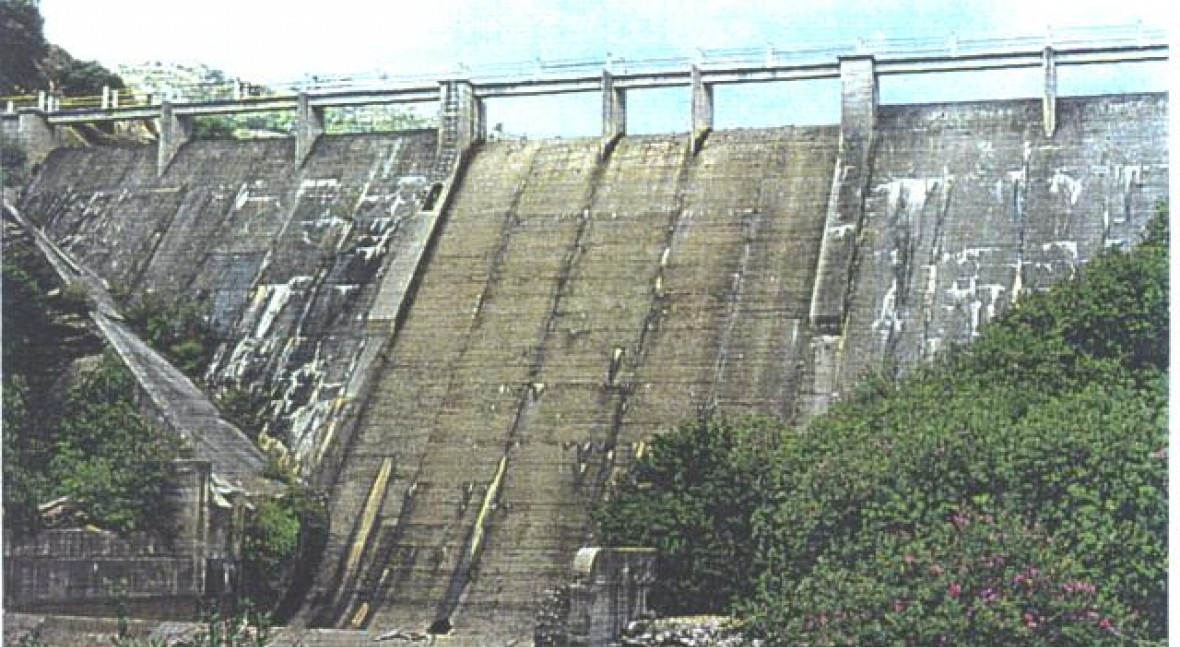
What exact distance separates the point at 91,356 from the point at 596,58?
14.1 meters

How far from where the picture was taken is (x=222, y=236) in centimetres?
4222

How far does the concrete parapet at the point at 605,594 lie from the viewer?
931 inches

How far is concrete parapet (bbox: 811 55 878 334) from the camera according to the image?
114 feet

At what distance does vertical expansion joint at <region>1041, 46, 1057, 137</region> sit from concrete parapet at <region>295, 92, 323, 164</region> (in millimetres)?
16345

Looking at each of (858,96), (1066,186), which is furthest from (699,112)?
(1066,186)

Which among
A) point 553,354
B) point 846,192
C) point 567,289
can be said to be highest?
point 846,192

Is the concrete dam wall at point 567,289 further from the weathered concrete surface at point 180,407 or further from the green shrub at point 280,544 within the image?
the weathered concrete surface at point 180,407

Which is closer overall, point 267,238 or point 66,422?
point 66,422

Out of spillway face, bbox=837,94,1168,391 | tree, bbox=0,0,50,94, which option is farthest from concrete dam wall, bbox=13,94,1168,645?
tree, bbox=0,0,50,94

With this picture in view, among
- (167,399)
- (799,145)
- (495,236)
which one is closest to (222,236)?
(495,236)

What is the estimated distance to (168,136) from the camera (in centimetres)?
4550

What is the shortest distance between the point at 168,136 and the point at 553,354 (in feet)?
47.2

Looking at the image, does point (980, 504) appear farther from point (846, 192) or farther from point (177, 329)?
point (177, 329)

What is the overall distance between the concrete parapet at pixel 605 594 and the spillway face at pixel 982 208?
9.47 m
